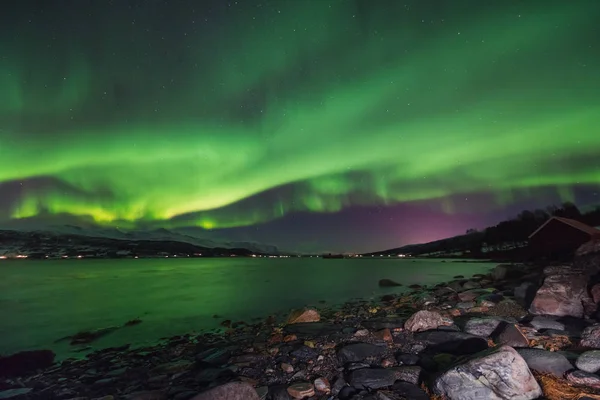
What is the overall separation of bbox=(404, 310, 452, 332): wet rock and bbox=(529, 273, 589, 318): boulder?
163 inches

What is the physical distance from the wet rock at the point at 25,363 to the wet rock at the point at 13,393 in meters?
2.10

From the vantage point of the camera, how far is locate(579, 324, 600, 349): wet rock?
7.65m

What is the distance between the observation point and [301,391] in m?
6.67

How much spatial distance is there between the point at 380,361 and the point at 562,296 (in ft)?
27.6

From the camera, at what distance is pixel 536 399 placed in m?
5.23

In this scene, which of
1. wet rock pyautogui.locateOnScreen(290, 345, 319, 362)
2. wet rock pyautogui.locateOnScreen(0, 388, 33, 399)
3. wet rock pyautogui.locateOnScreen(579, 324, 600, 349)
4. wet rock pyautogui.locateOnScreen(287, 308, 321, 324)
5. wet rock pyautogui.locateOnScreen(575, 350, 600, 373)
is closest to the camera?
wet rock pyautogui.locateOnScreen(575, 350, 600, 373)

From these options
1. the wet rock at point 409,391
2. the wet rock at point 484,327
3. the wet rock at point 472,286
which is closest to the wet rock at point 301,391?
the wet rock at point 409,391

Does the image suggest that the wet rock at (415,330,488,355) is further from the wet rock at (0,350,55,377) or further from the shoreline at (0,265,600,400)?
the wet rock at (0,350,55,377)

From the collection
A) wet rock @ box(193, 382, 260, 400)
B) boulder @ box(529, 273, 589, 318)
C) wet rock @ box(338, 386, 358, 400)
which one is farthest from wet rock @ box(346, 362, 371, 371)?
boulder @ box(529, 273, 589, 318)

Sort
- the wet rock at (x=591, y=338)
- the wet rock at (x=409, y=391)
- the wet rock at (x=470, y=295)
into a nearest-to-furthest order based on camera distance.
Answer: the wet rock at (x=409, y=391) < the wet rock at (x=591, y=338) < the wet rock at (x=470, y=295)

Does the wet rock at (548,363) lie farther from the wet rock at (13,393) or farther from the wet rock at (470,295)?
the wet rock at (13,393)

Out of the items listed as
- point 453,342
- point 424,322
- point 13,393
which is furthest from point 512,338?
point 13,393

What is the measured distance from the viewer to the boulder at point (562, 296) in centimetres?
1138

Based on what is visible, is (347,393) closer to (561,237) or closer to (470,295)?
(470,295)
